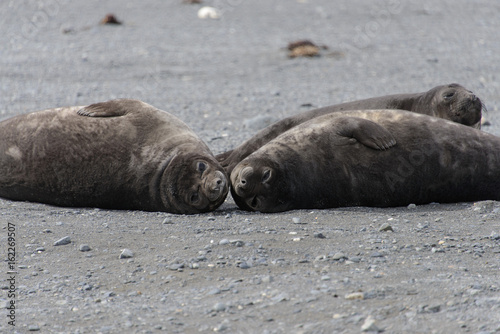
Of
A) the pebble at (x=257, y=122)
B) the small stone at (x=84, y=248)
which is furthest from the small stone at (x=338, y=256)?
the pebble at (x=257, y=122)

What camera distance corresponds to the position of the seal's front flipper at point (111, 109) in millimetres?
6211

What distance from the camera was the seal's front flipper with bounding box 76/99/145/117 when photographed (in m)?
6.21

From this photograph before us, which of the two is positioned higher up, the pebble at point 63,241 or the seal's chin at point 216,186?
the seal's chin at point 216,186

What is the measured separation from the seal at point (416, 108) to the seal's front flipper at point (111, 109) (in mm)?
938

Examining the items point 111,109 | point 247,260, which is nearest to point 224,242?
point 247,260

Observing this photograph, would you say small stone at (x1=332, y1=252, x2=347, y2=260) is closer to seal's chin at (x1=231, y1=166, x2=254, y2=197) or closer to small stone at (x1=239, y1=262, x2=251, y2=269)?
small stone at (x1=239, y1=262, x2=251, y2=269)

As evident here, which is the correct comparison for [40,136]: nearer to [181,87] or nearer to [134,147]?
[134,147]

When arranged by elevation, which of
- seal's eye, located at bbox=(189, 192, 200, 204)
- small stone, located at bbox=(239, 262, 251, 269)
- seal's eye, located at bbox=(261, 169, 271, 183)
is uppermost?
seal's eye, located at bbox=(261, 169, 271, 183)

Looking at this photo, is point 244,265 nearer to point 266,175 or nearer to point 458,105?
point 266,175

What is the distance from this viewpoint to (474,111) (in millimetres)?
6836

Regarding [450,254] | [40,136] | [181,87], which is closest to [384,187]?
[450,254]

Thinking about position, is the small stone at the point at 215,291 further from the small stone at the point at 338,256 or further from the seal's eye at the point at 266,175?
the seal's eye at the point at 266,175

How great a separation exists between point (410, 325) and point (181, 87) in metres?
8.26

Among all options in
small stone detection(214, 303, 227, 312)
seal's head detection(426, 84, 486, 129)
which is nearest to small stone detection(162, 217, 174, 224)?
small stone detection(214, 303, 227, 312)
